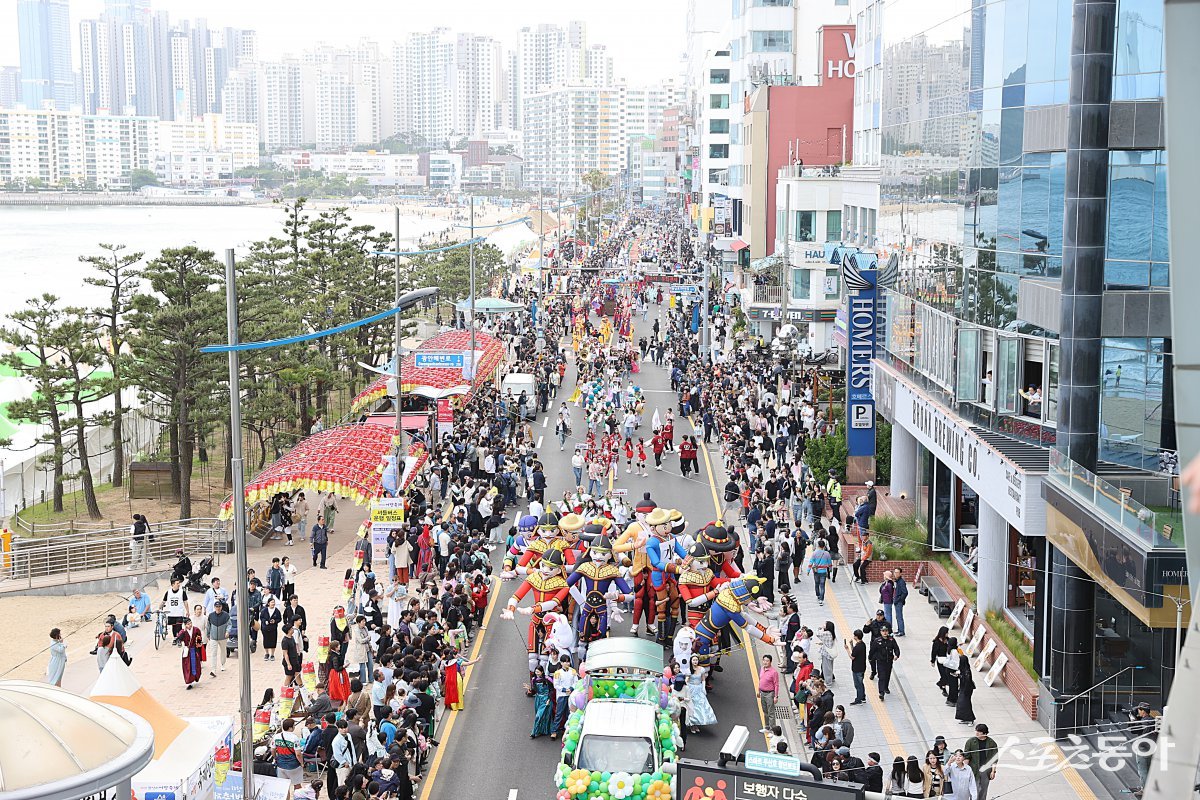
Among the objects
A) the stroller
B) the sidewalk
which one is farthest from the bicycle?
the stroller

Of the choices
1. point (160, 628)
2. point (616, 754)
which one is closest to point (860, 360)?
point (160, 628)

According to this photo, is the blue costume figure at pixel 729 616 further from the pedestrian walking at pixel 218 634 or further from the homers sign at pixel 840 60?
the homers sign at pixel 840 60

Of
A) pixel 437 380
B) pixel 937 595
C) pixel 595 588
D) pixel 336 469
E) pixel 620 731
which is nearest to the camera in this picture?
pixel 620 731

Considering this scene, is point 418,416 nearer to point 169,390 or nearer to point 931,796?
point 169,390

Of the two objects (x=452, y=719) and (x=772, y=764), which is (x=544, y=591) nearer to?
(x=452, y=719)

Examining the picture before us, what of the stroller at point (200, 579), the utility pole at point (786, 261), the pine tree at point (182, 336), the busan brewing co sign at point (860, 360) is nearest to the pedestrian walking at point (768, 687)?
the stroller at point (200, 579)

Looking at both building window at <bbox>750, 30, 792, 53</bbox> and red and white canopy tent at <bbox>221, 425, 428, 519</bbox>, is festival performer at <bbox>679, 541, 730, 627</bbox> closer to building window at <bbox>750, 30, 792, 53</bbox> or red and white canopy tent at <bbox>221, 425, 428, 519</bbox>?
red and white canopy tent at <bbox>221, 425, 428, 519</bbox>
